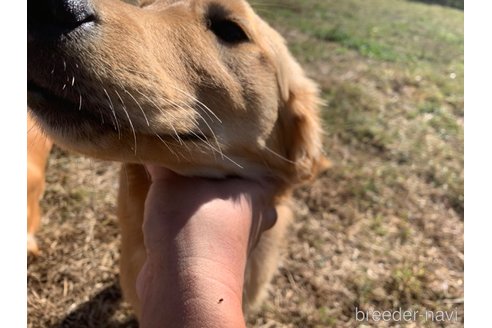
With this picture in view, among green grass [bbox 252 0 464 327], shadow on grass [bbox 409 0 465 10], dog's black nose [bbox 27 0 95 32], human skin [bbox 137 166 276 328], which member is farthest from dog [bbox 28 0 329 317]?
shadow on grass [bbox 409 0 465 10]

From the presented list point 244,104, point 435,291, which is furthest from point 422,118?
point 244,104

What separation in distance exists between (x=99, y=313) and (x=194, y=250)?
1519 mm

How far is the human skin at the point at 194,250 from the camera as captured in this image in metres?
1.59

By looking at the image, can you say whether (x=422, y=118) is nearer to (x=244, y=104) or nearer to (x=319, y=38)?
(x=319, y=38)

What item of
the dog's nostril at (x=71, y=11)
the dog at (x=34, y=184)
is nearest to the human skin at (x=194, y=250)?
the dog's nostril at (x=71, y=11)

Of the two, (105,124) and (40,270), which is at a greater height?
(105,124)

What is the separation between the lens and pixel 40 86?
4.47ft

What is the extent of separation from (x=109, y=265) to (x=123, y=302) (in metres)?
0.29

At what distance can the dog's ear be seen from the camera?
94.8 inches

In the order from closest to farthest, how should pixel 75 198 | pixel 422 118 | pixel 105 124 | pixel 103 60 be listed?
pixel 103 60, pixel 105 124, pixel 75 198, pixel 422 118

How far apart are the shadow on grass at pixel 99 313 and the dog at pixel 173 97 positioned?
0.56 meters

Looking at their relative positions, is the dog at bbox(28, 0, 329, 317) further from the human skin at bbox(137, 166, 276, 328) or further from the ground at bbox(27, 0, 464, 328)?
the ground at bbox(27, 0, 464, 328)

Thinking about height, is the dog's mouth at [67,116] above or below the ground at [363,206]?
above
